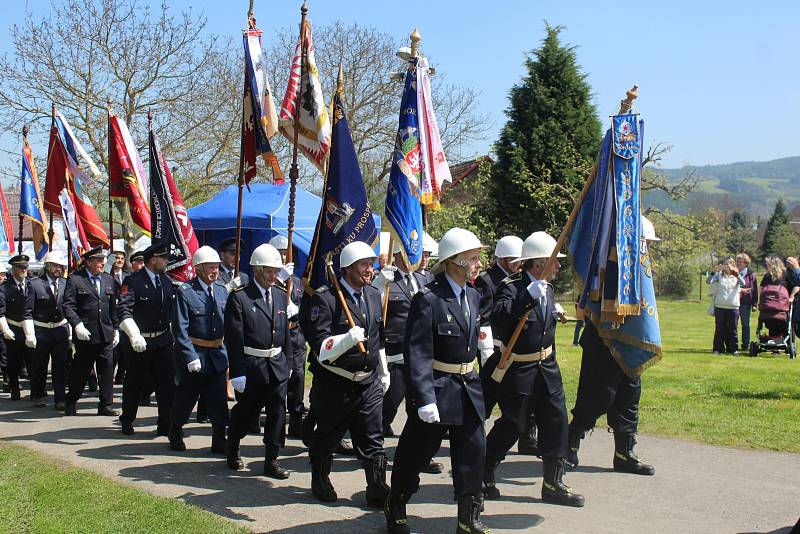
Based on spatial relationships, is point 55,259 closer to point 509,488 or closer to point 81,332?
point 81,332

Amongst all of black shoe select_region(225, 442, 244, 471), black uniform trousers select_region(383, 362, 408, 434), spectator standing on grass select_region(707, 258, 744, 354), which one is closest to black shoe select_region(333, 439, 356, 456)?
black uniform trousers select_region(383, 362, 408, 434)

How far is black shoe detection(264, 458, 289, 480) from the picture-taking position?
24.3 ft

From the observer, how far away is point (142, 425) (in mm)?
9984

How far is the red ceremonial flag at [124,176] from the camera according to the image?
1103 centimetres

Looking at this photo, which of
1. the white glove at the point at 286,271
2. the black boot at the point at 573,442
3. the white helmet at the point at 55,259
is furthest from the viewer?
the white helmet at the point at 55,259

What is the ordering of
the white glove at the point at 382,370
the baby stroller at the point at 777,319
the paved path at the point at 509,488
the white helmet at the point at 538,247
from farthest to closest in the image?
the baby stroller at the point at 777,319, the white glove at the point at 382,370, the white helmet at the point at 538,247, the paved path at the point at 509,488

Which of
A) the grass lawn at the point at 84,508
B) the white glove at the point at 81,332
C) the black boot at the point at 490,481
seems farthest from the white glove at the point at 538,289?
the white glove at the point at 81,332

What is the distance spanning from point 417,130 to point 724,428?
184 inches

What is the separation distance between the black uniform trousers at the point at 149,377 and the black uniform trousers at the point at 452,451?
4.37m

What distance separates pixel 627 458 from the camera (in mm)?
7500

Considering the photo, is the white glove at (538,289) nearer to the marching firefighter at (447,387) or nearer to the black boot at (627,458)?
the marching firefighter at (447,387)

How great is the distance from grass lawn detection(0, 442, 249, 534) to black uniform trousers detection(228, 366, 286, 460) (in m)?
1.10

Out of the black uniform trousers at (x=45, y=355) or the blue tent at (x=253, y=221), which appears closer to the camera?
the black uniform trousers at (x=45, y=355)

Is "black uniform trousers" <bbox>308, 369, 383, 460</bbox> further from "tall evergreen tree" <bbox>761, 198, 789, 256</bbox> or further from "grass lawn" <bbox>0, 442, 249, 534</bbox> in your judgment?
"tall evergreen tree" <bbox>761, 198, 789, 256</bbox>
